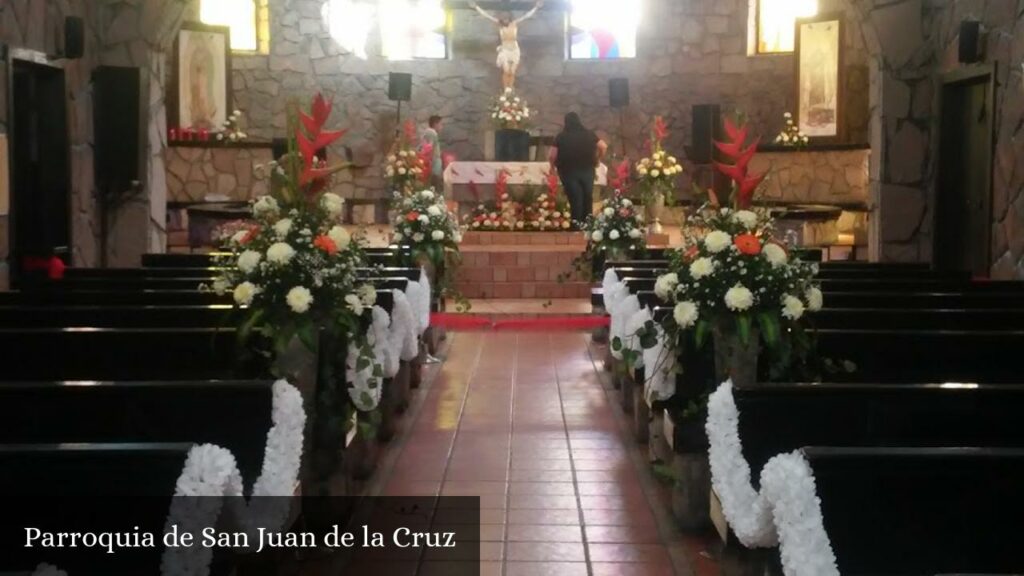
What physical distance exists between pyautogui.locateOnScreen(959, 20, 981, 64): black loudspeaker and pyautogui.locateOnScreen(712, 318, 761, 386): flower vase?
5.57m

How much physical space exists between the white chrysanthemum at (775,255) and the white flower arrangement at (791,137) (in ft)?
39.4

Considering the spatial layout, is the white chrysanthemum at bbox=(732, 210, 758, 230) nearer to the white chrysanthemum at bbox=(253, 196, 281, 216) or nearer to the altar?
the white chrysanthemum at bbox=(253, 196, 281, 216)

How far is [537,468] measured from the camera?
585cm

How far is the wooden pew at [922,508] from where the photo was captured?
112 inches

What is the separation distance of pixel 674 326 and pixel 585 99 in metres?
14.0

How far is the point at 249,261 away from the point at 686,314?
1.63 metres

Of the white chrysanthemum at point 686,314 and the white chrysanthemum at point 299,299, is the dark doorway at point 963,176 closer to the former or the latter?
the white chrysanthemum at point 686,314

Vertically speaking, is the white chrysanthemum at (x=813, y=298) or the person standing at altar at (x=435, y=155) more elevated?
the person standing at altar at (x=435, y=155)

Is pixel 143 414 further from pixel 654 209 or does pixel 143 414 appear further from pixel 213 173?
pixel 213 173

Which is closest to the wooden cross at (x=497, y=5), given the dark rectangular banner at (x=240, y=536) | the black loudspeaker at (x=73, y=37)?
the black loudspeaker at (x=73, y=37)

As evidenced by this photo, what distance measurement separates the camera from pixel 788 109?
17906mm

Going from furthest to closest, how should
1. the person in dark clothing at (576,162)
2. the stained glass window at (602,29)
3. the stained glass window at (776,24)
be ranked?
the stained glass window at (602,29)
the stained glass window at (776,24)
the person in dark clothing at (576,162)

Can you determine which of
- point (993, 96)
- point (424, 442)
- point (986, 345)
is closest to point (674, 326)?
point (986, 345)

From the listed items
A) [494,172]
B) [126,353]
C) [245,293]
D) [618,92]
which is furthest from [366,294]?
[618,92]
